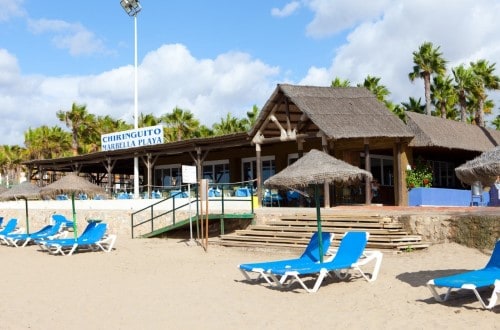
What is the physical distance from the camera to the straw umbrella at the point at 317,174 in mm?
9133

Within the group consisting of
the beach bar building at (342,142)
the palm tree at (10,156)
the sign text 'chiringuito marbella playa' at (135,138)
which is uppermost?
the palm tree at (10,156)

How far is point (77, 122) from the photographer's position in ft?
139

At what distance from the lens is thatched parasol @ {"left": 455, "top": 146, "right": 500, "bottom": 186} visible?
22.7 ft

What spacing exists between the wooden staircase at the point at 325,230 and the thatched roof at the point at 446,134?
7230mm

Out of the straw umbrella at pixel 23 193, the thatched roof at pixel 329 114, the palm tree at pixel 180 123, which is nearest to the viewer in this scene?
the thatched roof at pixel 329 114

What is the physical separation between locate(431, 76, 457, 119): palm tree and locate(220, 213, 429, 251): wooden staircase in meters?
24.1

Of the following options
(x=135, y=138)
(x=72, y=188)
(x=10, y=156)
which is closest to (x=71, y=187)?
(x=72, y=188)

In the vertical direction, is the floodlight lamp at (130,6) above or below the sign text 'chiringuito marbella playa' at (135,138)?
above

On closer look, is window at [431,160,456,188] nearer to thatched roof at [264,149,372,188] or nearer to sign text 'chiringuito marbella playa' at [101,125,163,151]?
sign text 'chiringuito marbella playa' at [101,125,163,151]

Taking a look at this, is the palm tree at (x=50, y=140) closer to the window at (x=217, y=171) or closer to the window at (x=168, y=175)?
the window at (x=168, y=175)

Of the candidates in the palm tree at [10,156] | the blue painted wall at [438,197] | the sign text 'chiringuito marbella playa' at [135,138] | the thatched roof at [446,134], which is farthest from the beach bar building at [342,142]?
the palm tree at [10,156]

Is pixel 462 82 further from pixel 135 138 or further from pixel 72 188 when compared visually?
pixel 72 188

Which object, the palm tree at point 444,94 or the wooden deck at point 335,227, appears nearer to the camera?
the wooden deck at point 335,227

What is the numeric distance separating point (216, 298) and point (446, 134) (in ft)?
52.0
